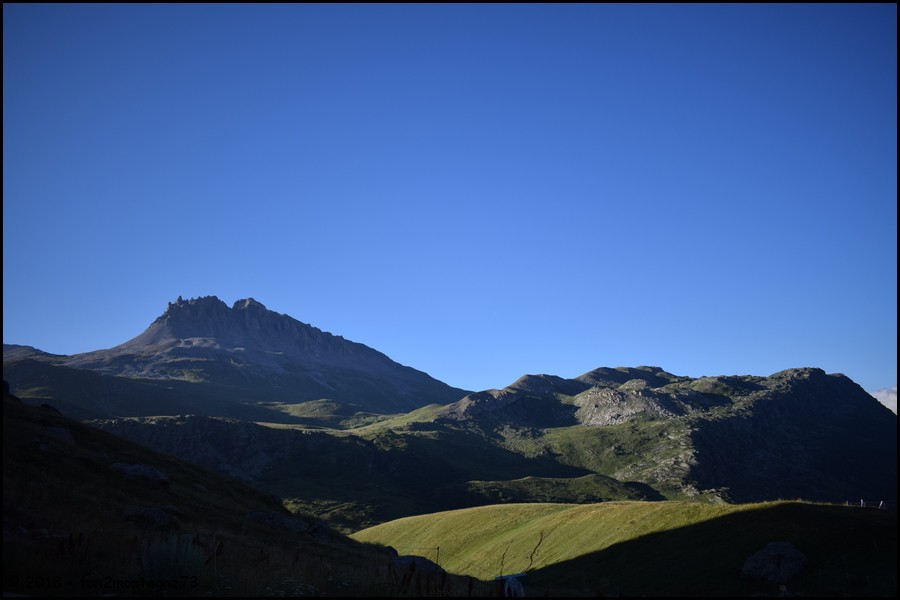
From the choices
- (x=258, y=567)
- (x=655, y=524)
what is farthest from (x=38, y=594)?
(x=655, y=524)

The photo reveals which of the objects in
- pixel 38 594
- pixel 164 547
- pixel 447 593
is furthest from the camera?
pixel 447 593

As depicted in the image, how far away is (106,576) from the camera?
51.7 ft

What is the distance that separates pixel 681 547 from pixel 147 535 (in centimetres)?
3536

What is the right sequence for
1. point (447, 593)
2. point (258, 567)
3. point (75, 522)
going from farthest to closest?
point (75, 522)
point (258, 567)
point (447, 593)

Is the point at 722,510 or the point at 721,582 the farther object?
the point at 722,510

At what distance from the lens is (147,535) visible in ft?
83.6

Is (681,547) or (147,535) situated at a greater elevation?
(147,535)

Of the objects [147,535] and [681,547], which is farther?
[681,547]

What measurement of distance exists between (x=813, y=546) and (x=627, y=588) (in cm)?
1173

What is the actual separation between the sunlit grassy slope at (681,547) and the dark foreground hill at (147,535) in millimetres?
8326

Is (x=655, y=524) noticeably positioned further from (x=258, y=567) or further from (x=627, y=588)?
(x=258, y=567)

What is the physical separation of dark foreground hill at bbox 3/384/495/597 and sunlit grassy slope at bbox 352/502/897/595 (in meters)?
8.33

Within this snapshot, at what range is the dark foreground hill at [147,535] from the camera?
15.3 metres

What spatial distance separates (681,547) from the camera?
40469mm
